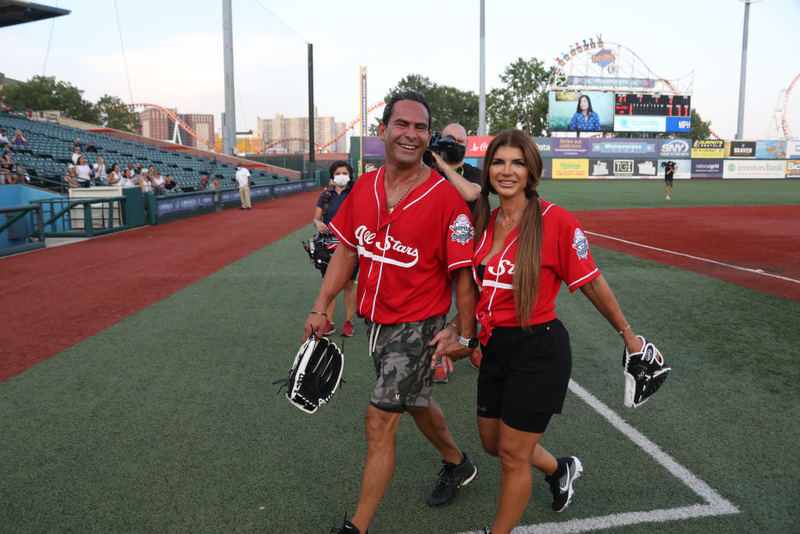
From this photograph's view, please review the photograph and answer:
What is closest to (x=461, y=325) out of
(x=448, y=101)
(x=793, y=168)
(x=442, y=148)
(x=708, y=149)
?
(x=442, y=148)

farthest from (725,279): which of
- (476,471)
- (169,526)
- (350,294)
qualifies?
(169,526)

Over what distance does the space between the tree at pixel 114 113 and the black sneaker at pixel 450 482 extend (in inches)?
3043

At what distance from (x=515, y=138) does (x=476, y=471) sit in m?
1.91

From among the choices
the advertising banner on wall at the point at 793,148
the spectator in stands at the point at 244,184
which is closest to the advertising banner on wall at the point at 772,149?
the advertising banner on wall at the point at 793,148

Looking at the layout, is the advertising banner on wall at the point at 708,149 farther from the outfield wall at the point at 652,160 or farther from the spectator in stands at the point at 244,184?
the spectator in stands at the point at 244,184

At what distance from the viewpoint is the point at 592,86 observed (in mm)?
57562

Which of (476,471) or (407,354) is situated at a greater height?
(407,354)

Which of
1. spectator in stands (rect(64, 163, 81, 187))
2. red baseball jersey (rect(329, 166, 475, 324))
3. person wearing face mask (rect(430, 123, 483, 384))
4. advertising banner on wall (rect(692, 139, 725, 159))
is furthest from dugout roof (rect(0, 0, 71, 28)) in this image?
advertising banner on wall (rect(692, 139, 725, 159))

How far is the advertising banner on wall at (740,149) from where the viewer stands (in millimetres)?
52881

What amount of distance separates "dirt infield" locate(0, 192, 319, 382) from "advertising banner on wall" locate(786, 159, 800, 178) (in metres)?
53.7

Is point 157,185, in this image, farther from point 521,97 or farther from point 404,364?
point 521,97

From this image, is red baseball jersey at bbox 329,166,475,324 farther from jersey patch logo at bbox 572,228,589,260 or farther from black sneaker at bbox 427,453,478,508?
black sneaker at bbox 427,453,478,508

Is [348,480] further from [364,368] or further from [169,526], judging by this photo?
[364,368]

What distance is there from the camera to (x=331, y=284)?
114 inches
